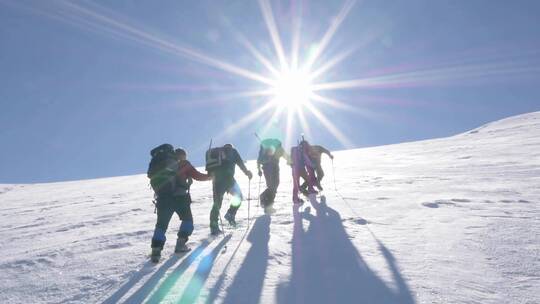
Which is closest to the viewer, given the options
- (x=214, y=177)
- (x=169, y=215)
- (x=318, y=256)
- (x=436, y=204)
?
(x=318, y=256)

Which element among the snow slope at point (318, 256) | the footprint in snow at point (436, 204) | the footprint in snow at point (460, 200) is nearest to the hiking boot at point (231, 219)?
the snow slope at point (318, 256)

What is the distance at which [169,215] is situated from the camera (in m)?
6.06

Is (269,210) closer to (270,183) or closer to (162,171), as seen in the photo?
(270,183)

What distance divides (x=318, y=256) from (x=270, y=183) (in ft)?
16.7

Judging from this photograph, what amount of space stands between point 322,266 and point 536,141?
20.6 metres

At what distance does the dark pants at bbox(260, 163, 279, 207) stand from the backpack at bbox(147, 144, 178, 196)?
4350 mm

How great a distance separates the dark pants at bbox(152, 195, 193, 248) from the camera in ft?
19.1

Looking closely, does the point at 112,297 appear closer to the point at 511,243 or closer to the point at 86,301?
the point at 86,301

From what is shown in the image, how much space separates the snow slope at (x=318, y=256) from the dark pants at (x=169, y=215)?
374 millimetres

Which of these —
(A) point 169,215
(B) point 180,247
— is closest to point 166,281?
(B) point 180,247

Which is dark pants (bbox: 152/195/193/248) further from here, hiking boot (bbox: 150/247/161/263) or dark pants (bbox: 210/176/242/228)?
dark pants (bbox: 210/176/242/228)

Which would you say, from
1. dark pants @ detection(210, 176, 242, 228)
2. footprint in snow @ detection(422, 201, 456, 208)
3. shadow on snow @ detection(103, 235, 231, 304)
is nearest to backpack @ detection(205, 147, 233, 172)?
dark pants @ detection(210, 176, 242, 228)

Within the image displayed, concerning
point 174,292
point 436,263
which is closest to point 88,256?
point 174,292

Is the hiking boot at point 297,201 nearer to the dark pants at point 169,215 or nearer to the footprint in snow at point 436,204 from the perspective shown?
the footprint in snow at point 436,204
